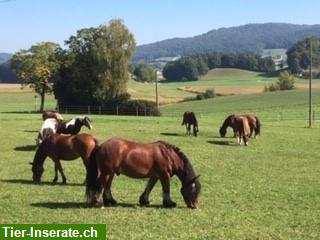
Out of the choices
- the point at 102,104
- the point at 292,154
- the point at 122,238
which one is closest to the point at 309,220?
the point at 122,238

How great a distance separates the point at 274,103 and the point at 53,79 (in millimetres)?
34955

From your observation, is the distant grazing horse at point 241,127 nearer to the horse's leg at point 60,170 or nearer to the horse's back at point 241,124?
the horse's back at point 241,124

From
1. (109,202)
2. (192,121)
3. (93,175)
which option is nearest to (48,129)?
(109,202)

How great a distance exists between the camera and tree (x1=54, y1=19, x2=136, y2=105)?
83875 millimetres

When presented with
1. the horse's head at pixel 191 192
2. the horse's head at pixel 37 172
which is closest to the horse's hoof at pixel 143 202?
the horse's head at pixel 191 192

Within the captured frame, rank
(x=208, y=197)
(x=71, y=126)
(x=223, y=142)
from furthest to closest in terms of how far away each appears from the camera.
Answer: (x=223, y=142) < (x=71, y=126) < (x=208, y=197)

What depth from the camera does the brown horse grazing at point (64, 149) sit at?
16094 mm

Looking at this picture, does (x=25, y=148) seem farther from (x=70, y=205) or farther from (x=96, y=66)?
(x=96, y=66)

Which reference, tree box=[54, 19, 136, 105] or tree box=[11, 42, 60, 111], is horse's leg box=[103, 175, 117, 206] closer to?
tree box=[54, 19, 136, 105]

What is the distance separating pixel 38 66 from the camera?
8594 cm

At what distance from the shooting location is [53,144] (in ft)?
53.9

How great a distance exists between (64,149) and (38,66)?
71.8 metres

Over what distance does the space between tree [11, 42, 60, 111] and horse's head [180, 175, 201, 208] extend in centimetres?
7451

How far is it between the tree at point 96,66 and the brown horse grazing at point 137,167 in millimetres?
70651
